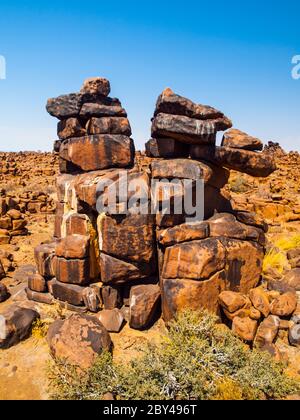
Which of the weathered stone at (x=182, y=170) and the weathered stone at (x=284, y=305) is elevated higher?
the weathered stone at (x=182, y=170)

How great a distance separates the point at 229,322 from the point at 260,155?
4.76 metres

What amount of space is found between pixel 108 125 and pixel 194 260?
16.8ft

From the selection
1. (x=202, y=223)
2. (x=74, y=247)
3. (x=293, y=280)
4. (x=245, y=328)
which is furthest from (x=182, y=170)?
(x=293, y=280)

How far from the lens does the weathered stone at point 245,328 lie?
6.59m

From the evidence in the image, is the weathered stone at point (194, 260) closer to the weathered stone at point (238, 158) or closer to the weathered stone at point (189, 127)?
the weathered stone at point (238, 158)

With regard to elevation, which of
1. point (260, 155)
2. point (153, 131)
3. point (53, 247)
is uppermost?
point (153, 131)

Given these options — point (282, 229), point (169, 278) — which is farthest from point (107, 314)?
point (282, 229)

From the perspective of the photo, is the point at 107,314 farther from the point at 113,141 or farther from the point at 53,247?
the point at 113,141

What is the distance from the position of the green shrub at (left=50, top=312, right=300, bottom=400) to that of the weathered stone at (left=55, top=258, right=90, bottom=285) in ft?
9.28

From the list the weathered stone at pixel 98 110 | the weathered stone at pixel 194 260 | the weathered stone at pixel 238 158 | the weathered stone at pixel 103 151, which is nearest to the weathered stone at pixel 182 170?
the weathered stone at pixel 238 158

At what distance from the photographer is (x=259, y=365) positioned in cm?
578

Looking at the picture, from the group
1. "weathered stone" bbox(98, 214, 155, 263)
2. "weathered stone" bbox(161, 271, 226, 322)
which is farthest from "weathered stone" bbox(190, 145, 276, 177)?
"weathered stone" bbox(161, 271, 226, 322)

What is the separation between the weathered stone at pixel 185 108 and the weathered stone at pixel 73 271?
5.11 meters

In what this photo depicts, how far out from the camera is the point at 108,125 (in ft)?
30.6
